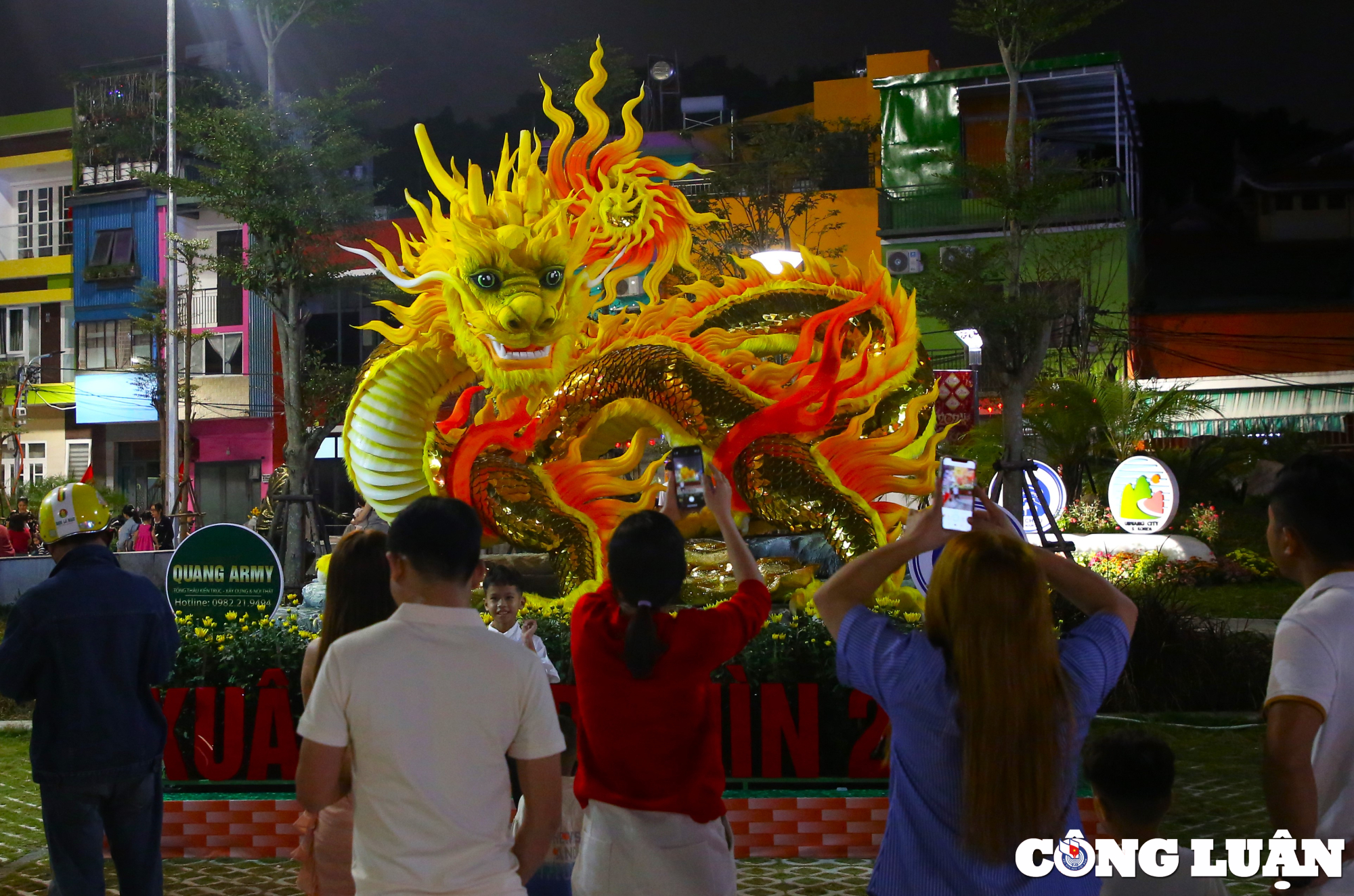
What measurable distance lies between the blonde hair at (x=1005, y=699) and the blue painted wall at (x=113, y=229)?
27.0 metres

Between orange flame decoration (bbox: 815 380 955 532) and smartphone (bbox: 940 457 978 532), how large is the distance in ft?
16.2

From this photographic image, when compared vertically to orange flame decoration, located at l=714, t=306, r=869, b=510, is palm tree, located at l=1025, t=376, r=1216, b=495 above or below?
above

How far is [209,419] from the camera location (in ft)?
84.5

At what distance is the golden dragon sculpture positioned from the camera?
22.6 feet

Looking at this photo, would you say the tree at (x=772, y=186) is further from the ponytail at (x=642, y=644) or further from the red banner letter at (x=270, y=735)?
the ponytail at (x=642, y=644)

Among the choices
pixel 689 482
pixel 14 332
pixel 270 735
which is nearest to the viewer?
pixel 689 482

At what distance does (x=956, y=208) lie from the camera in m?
22.7

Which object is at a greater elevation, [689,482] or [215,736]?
[689,482]

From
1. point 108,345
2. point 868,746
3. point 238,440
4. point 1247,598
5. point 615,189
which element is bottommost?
point 1247,598

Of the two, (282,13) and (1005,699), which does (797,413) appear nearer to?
(1005,699)

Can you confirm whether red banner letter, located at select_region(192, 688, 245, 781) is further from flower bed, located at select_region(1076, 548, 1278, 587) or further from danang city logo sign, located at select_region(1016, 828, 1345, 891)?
flower bed, located at select_region(1076, 548, 1278, 587)

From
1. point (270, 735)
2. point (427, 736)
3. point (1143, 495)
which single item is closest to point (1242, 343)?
point (1143, 495)

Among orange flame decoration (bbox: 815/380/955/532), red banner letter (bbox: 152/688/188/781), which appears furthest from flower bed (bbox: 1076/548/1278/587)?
red banner letter (bbox: 152/688/188/781)

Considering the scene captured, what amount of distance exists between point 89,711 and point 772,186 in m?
18.4
